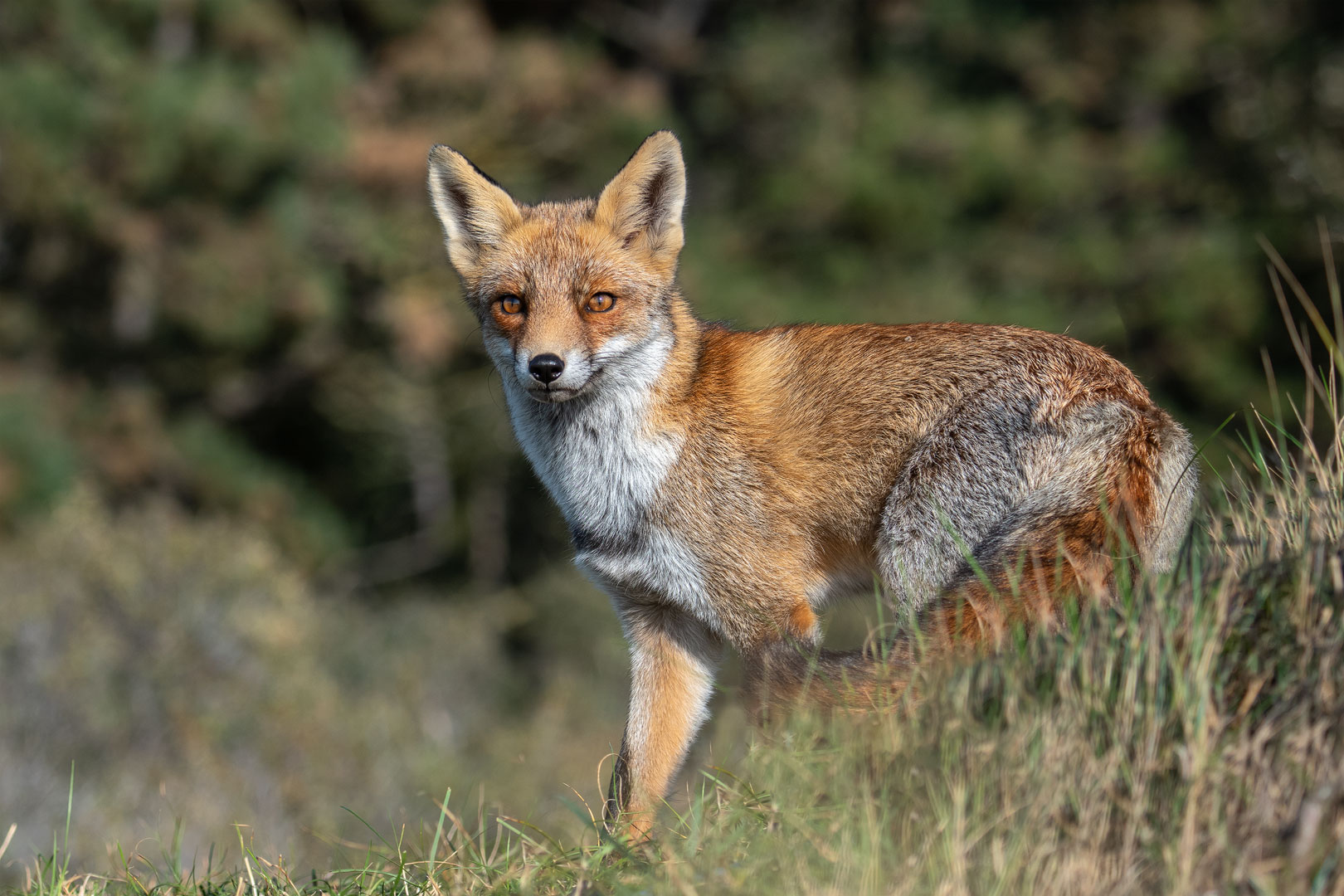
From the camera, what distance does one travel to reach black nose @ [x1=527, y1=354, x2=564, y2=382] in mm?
4406

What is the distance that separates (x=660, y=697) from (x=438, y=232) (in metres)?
18.4

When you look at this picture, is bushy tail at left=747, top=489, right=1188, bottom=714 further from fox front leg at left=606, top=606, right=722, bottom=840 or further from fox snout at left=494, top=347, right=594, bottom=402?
fox snout at left=494, top=347, right=594, bottom=402

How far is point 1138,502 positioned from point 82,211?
65.1ft

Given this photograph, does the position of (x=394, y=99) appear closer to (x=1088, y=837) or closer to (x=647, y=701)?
(x=647, y=701)

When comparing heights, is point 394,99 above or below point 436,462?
above

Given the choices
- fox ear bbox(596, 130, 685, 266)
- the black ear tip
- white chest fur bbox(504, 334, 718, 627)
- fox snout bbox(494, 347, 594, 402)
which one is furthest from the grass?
the black ear tip

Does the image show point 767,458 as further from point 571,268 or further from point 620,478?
point 571,268

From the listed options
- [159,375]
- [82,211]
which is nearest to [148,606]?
[82,211]

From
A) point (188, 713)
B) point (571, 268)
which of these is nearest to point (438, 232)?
point (188, 713)

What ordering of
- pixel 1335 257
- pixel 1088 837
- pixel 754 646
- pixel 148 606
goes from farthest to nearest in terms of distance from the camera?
pixel 1335 257 → pixel 148 606 → pixel 754 646 → pixel 1088 837

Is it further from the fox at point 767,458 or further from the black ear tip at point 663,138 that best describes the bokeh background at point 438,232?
the black ear tip at point 663,138

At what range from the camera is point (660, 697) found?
4.55 m

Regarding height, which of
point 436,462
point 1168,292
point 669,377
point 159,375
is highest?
point 669,377

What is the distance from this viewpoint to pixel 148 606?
47.1ft
